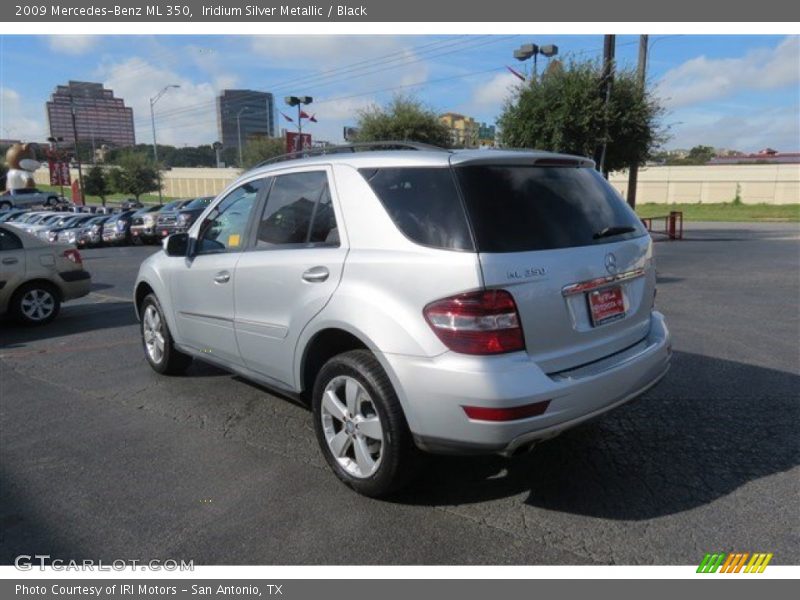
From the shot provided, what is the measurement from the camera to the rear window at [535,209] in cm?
289

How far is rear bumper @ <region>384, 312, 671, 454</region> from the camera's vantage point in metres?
2.72

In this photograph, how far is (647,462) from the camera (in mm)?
3607

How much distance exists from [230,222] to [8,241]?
5729 millimetres

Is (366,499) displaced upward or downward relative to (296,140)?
downward

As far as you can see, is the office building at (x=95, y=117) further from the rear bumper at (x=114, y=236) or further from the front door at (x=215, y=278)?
the front door at (x=215, y=278)

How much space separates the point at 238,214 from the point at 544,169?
2257 millimetres

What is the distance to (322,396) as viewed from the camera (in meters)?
3.46

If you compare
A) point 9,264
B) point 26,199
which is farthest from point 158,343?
point 26,199

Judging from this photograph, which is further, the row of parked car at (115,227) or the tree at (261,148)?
the tree at (261,148)

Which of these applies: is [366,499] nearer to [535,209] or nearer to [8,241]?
[535,209]

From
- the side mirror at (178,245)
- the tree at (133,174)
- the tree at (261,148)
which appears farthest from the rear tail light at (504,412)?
the tree at (133,174)

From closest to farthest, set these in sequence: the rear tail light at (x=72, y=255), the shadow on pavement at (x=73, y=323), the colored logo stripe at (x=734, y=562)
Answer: the colored logo stripe at (x=734, y=562)
the shadow on pavement at (x=73, y=323)
the rear tail light at (x=72, y=255)

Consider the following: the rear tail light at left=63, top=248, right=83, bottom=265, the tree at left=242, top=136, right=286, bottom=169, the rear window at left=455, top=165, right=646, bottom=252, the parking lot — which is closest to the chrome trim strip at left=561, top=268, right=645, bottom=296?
the rear window at left=455, top=165, right=646, bottom=252

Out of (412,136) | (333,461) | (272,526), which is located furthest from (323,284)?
(412,136)
